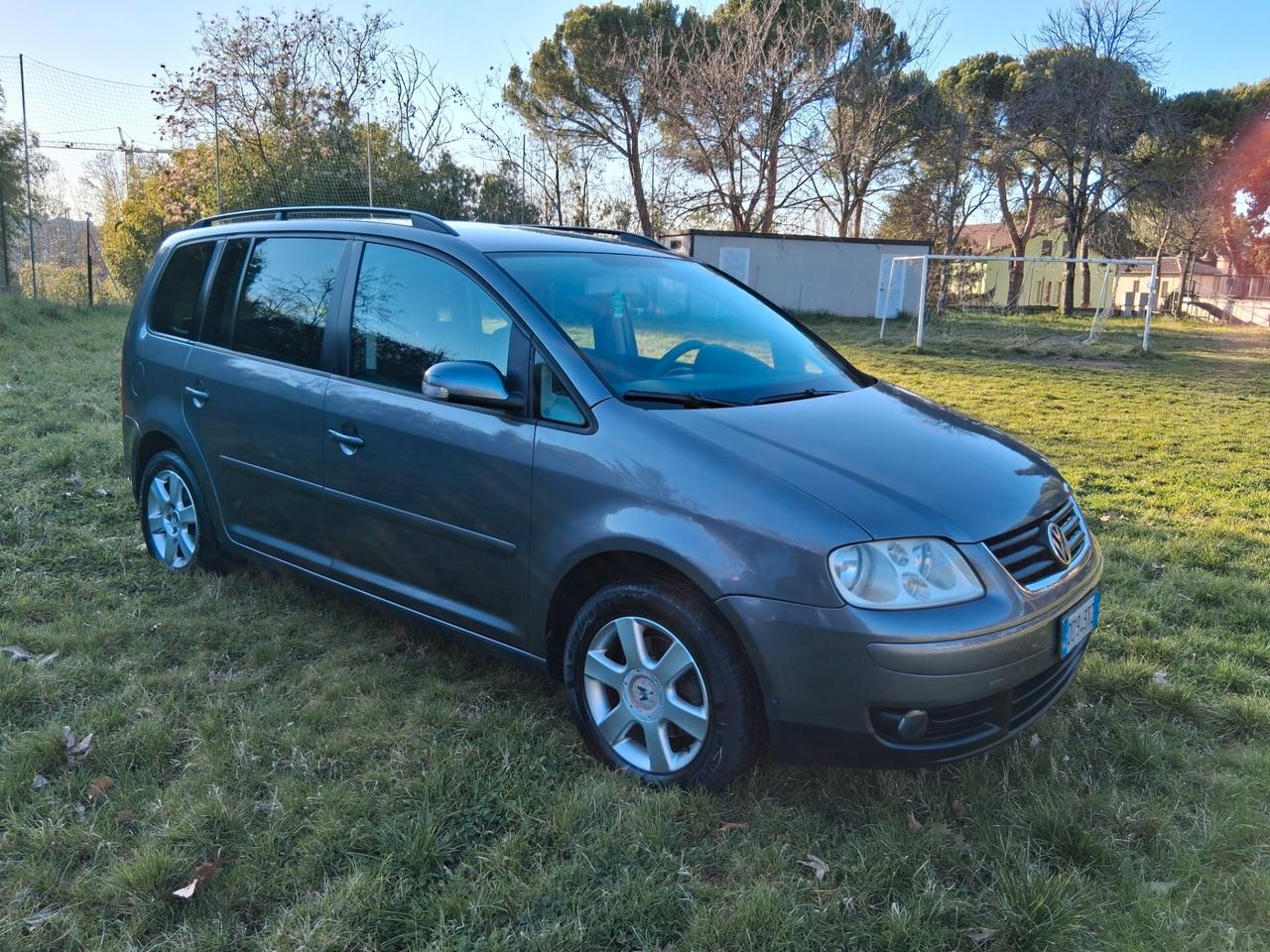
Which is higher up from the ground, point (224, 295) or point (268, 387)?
point (224, 295)

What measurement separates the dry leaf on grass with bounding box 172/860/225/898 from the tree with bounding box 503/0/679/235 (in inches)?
994

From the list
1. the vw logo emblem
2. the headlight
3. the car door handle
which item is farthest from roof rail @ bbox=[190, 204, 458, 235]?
the vw logo emblem

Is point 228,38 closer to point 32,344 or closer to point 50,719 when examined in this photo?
point 32,344

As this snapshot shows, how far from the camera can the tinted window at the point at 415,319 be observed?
2957 millimetres

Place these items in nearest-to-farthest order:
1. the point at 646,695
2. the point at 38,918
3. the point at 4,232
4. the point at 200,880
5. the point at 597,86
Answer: the point at 38,918 < the point at 200,880 < the point at 646,695 < the point at 4,232 < the point at 597,86

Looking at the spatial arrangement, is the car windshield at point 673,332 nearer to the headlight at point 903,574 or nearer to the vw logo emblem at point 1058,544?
the headlight at point 903,574

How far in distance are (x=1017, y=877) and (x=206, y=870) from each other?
81.2 inches

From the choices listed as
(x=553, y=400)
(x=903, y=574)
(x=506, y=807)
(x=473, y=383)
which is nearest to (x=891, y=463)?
(x=903, y=574)

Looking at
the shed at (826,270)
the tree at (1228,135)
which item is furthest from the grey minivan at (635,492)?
the tree at (1228,135)

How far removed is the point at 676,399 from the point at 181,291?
9.02ft

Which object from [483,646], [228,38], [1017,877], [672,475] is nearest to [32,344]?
[228,38]

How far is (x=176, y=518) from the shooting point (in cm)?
424

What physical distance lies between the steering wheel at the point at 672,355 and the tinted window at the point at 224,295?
1.98 m

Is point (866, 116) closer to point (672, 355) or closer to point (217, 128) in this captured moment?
point (217, 128)
